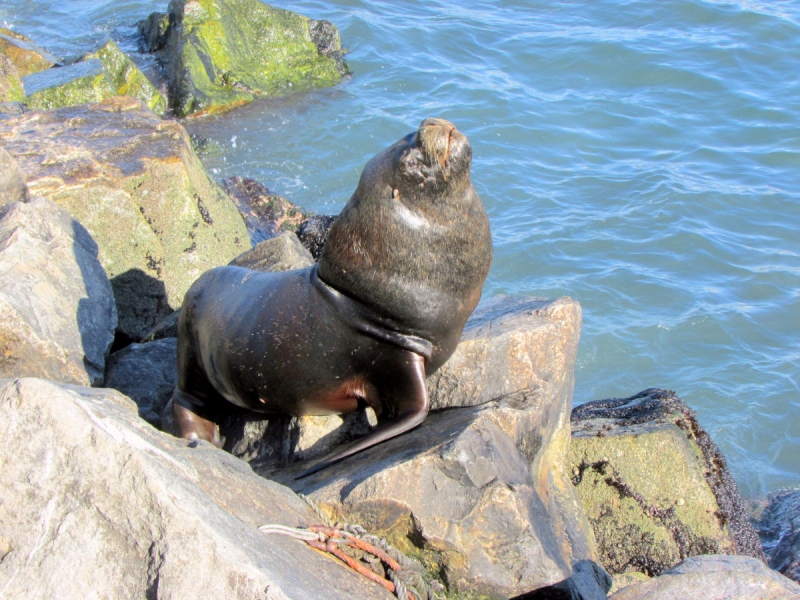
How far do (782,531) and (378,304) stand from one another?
450 centimetres

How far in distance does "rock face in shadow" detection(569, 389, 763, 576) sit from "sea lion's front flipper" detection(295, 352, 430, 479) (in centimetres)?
157

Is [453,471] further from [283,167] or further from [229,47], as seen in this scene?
[229,47]

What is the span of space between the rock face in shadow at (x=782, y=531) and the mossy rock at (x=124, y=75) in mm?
9830

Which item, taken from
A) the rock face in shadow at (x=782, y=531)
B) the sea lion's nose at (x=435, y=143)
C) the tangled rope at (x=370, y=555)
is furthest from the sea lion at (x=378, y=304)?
the rock face in shadow at (x=782, y=531)

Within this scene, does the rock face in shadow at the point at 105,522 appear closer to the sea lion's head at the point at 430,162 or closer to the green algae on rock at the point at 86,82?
the sea lion's head at the point at 430,162

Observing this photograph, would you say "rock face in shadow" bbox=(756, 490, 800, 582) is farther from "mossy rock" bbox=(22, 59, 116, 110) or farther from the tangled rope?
"mossy rock" bbox=(22, 59, 116, 110)

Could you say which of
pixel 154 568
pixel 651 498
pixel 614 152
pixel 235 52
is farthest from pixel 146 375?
pixel 235 52

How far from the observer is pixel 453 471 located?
12.1 ft

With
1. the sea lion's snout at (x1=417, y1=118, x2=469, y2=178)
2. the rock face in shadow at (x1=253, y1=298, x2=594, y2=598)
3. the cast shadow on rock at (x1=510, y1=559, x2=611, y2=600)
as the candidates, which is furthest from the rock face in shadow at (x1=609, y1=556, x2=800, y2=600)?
the sea lion's snout at (x1=417, y1=118, x2=469, y2=178)

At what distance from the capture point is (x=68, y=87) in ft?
33.8

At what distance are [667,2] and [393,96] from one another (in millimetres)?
7895

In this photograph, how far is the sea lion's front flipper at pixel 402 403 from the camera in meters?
4.17

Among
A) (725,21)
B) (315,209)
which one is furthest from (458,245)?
(725,21)

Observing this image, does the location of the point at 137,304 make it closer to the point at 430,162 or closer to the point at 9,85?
the point at 430,162
